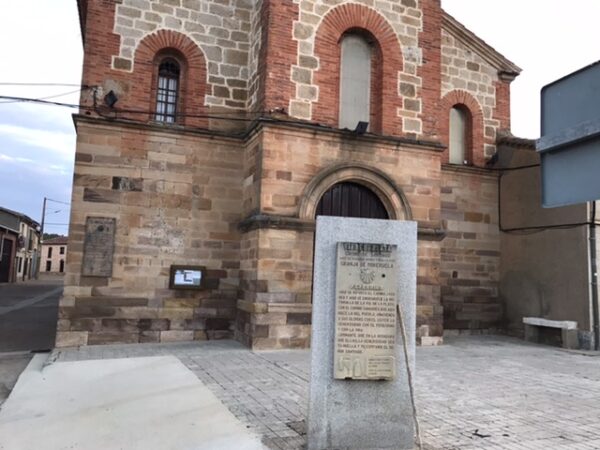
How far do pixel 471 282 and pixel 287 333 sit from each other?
18.7 feet

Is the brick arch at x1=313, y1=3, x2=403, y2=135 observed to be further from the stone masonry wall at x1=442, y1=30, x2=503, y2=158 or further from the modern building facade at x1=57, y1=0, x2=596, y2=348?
Result: the stone masonry wall at x1=442, y1=30, x2=503, y2=158

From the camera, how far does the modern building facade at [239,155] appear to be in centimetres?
948

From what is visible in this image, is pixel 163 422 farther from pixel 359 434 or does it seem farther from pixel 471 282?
pixel 471 282

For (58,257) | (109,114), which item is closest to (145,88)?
(109,114)

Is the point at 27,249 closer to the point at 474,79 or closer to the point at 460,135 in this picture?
the point at 460,135

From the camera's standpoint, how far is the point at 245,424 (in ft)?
15.5

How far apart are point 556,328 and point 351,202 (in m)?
5.42

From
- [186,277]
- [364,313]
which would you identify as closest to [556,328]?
[186,277]

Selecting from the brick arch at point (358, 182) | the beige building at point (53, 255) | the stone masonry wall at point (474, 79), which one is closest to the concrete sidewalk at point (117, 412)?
the brick arch at point (358, 182)

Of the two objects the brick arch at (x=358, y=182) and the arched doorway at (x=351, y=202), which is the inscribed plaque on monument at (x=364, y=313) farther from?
the arched doorway at (x=351, y=202)

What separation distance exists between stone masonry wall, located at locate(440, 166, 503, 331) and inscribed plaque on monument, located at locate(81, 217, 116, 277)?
7688 millimetres

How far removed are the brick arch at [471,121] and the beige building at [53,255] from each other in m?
68.9

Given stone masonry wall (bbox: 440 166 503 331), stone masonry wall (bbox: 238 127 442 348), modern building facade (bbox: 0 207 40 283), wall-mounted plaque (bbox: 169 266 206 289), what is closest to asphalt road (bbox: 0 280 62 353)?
wall-mounted plaque (bbox: 169 266 206 289)

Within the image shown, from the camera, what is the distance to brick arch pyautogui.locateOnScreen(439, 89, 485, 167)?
42.2 ft
